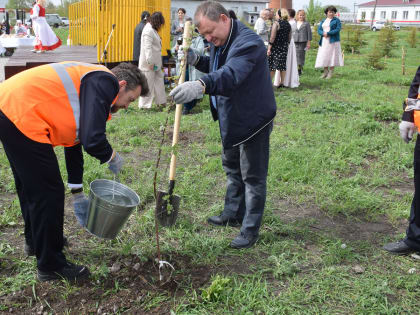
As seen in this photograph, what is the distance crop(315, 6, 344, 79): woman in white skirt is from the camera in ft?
34.6

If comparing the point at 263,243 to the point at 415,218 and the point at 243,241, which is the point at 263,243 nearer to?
the point at 243,241

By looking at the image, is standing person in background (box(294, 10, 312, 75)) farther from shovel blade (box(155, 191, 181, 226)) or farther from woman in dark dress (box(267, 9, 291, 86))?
shovel blade (box(155, 191, 181, 226))

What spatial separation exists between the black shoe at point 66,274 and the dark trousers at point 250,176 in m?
1.27

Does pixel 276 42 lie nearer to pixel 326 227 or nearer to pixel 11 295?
pixel 326 227

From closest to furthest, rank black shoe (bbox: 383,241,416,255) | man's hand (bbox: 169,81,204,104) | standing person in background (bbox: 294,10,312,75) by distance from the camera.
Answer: man's hand (bbox: 169,81,204,104) → black shoe (bbox: 383,241,416,255) → standing person in background (bbox: 294,10,312,75)

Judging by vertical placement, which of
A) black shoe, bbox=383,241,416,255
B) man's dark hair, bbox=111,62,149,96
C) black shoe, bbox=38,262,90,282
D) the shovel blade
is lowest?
black shoe, bbox=38,262,90,282

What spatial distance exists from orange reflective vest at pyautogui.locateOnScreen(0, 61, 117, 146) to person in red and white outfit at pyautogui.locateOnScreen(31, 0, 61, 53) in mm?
8881

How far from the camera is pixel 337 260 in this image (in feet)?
10.4

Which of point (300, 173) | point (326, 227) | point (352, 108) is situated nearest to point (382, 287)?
point (326, 227)

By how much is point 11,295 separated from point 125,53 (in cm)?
773

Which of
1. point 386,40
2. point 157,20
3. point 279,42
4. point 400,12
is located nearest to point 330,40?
point 279,42

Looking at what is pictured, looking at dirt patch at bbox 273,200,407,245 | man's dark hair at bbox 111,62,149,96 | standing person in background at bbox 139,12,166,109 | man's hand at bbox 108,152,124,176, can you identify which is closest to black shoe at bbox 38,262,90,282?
man's hand at bbox 108,152,124,176

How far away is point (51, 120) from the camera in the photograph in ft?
8.05

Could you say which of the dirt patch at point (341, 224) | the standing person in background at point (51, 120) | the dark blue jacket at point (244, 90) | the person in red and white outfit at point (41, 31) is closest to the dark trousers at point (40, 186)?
the standing person in background at point (51, 120)
